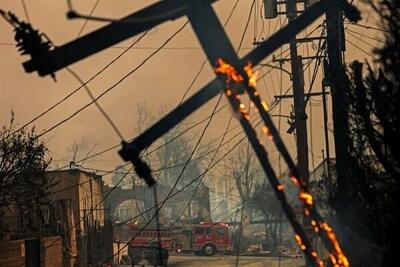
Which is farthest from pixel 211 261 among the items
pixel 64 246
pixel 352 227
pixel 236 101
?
pixel 236 101

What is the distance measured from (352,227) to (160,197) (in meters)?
66.6

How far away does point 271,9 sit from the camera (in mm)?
24375

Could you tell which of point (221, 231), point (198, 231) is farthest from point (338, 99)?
point (221, 231)

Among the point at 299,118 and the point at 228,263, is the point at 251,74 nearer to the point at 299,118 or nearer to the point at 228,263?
the point at 299,118

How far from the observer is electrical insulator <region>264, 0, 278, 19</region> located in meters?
24.3

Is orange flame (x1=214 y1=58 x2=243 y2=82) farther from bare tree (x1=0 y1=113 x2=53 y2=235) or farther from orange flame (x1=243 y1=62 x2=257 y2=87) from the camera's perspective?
bare tree (x1=0 y1=113 x2=53 y2=235)

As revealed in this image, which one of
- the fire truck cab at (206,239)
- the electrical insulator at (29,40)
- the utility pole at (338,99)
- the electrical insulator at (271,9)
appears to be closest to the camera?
the electrical insulator at (29,40)

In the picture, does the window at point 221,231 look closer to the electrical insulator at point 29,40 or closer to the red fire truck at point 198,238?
the red fire truck at point 198,238

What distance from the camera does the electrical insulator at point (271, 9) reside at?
955 inches

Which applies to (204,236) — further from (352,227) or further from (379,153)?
(379,153)

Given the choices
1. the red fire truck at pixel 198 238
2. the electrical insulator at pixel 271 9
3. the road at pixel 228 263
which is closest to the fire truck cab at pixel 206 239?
the red fire truck at pixel 198 238

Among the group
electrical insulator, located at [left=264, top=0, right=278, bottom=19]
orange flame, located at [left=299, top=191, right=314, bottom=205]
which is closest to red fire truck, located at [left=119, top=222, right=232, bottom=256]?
electrical insulator, located at [left=264, top=0, right=278, bottom=19]

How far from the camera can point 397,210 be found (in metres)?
8.51

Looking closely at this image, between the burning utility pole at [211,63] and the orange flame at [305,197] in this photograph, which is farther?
the orange flame at [305,197]
